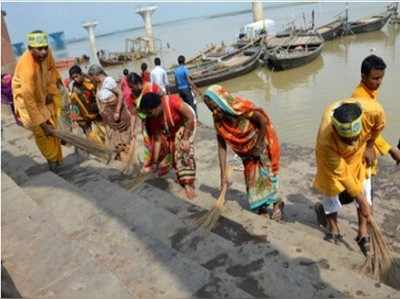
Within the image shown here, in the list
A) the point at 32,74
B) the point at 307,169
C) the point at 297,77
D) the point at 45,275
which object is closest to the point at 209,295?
the point at 45,275

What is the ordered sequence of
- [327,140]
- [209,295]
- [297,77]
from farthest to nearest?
[297,77]
[327,140]
[209,295]

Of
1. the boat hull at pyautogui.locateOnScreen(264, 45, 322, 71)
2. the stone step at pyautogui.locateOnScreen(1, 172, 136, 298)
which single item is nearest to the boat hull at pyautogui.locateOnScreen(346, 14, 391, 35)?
the boat hull at pyautogui.locateOnScreen(264, 45, 322, 71)

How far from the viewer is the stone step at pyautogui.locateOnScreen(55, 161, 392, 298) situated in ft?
7.12

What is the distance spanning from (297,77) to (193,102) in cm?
923

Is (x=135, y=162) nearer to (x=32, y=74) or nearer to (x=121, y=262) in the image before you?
(x=32, y=74)

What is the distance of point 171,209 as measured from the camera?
361 cm

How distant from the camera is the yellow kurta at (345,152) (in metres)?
2.83

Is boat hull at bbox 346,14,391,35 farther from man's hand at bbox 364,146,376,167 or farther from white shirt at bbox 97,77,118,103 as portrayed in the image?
man's hand at bbox 364,146,376,167

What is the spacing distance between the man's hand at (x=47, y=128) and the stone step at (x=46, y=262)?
1.34 m

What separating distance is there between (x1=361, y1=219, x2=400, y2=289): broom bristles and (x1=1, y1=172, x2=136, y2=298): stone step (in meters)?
1.51

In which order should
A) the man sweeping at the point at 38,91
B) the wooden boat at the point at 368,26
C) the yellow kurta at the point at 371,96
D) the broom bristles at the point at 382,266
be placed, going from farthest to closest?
the wooden boat at the point at 368,26 → the man sweeping at the point at 38,91 → the yellow kurta at the point at 371,96 → the broom bristles at the point at 382,266

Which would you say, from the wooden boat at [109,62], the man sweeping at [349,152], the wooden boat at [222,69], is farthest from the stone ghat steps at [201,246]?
the wooden boat at [109,62]

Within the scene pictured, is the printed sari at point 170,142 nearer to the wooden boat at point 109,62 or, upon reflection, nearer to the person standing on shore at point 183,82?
the person standing on shore at point 183,82

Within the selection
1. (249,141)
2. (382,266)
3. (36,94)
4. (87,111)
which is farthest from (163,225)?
(87,111)
